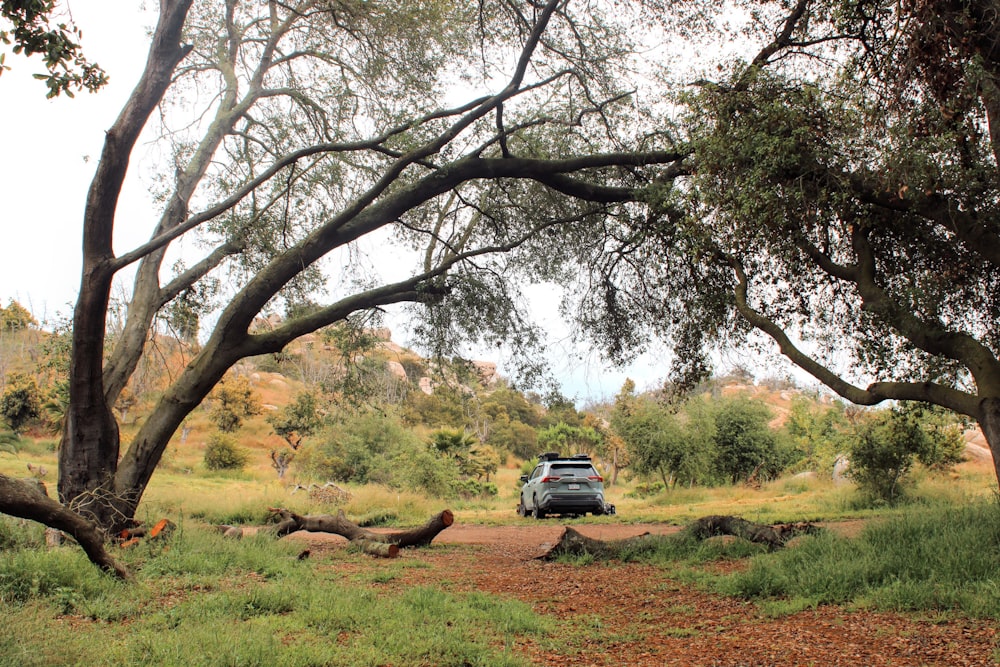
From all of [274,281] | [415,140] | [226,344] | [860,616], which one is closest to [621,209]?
[415,140]

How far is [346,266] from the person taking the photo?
42.5 feet

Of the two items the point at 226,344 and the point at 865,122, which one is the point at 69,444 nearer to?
the point at 226,344

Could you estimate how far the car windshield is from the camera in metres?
18.5

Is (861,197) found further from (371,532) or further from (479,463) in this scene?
(479,463)

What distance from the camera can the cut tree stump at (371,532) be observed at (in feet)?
33.9

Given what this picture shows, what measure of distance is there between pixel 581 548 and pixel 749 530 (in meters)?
2.30

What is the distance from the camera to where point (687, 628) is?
5.60 metres

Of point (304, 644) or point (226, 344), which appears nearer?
point (304, 644)

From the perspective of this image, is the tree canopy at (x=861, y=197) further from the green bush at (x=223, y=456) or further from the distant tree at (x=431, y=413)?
the distant tree at (x=431, y=413)

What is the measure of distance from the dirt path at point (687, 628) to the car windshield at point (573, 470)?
9.93 meters

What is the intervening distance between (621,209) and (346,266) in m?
5.23

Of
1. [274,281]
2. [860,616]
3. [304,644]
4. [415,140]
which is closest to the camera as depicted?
[304,644]

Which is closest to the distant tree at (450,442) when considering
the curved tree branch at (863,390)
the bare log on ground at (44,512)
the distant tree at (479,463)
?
the distant tree at (479,463)

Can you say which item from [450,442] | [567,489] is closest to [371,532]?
[567,489]
